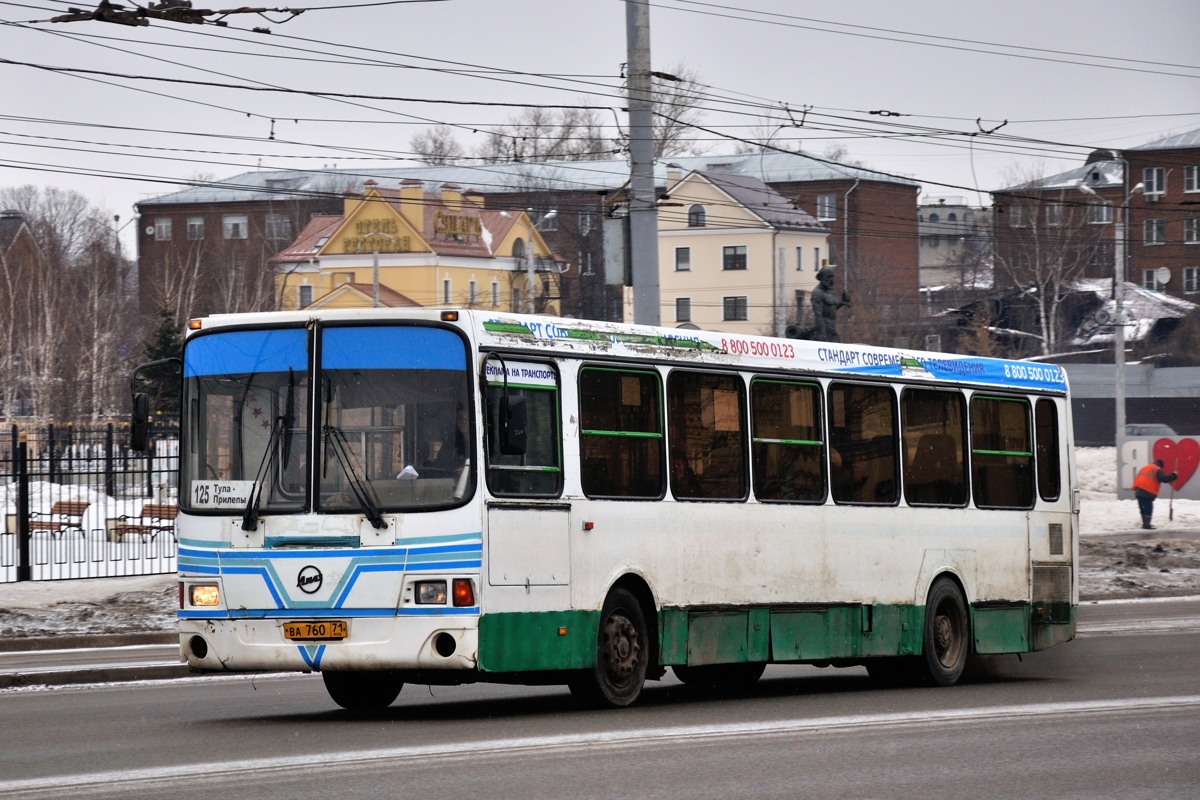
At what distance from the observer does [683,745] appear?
9594mm

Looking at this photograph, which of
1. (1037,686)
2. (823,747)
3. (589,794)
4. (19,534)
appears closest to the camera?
(589,794)

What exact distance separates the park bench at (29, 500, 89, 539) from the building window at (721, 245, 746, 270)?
6993cm

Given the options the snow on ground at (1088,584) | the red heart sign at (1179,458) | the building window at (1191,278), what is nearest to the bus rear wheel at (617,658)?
the snow on ground at (1088,584)

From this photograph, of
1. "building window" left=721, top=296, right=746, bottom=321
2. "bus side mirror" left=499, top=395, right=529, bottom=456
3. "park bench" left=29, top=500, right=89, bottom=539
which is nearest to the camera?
"bus side mirror" left=499, top=395, right=529, bottom=456

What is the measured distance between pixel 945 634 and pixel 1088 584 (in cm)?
1374

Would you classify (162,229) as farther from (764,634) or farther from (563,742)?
(563,742)

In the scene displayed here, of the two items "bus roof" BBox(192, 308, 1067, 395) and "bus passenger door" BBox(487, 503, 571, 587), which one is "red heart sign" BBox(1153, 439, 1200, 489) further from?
"bus passenger door" BBox(487, 503, 571, 587)

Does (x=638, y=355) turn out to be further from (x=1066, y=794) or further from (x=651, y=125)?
(x=651, y=125)

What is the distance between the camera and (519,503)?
36.7 feet

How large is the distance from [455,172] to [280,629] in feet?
305

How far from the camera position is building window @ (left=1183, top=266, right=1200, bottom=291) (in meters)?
102

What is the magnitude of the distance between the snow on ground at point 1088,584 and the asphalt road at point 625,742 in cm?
615

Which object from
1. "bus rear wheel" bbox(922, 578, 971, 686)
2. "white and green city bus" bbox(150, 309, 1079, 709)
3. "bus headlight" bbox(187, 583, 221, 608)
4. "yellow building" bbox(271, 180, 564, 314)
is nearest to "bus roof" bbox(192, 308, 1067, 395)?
"white and green city bus" bbox(150, 309, 1079, 709)

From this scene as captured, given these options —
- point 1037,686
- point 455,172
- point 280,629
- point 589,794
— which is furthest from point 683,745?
point 455,172
